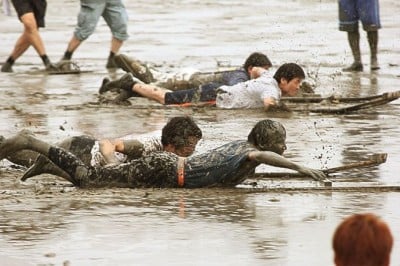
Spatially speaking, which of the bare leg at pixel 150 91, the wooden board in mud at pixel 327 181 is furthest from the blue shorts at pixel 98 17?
the wooden board in mud at pixel 327 181

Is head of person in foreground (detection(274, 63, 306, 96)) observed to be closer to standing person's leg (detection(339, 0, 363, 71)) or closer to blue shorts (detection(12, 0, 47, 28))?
standing person's leg (detection(339, 0, 363, 71))

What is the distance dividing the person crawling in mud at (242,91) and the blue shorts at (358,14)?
3677 mm

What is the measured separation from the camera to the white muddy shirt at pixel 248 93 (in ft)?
47.5

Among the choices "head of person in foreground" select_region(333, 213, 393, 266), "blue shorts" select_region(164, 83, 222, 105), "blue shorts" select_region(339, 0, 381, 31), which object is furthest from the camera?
"blue shorts" select_region(339, 0, 381, 31)

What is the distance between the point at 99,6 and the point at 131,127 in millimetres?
5632

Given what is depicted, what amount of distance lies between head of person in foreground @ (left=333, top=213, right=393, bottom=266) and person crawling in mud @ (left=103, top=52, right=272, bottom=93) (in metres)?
9.90

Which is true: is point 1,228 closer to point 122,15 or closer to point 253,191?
point 253,191

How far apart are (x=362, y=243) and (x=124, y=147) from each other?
5688 mm

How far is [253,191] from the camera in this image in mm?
10328

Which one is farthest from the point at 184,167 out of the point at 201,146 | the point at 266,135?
the point at 201,146

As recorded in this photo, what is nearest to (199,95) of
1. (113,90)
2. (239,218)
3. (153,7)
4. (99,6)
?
(113,90)

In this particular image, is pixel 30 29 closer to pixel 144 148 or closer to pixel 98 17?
pixel 98 17

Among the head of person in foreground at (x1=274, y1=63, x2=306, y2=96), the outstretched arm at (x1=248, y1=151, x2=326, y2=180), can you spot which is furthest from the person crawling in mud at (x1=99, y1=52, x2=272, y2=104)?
the outstretched arm at (x1=248, y1=151, x2=326, y2=180)

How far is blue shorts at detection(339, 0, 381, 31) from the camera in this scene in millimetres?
18594
